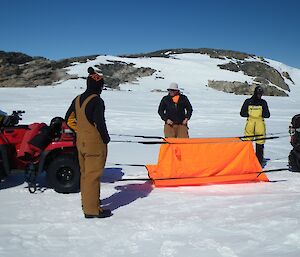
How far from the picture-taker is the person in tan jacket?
4.82 metres

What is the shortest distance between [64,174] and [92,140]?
1337mm

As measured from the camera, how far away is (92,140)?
4.86m

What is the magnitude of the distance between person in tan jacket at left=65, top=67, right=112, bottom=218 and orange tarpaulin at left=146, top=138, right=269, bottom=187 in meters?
1.67

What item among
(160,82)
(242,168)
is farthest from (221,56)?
(242,168)

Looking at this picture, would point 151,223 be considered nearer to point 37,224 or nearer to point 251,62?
point 37,224

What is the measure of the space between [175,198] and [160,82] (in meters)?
33.0

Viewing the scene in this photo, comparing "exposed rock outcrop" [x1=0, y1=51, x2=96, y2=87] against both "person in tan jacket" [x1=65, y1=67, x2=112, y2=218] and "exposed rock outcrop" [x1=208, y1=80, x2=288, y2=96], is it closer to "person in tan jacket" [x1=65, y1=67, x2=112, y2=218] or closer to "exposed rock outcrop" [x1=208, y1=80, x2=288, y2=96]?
"exposed rock outcrop" [x1=208, y1=80, x2=288, y2=96]

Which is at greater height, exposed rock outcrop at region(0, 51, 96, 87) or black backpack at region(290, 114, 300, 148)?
exposed rock outcrop at region(0, 51, 96, 87)

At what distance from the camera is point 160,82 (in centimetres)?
3828

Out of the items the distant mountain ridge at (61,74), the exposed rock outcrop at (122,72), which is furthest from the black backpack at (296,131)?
the exposed rock outcrop at (122,72)

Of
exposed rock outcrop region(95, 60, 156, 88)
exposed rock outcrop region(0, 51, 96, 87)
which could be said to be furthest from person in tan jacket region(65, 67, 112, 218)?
exposed rock outcrop region(95, 60, 156, 88)

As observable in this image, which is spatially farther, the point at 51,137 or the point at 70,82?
the point at 70,82

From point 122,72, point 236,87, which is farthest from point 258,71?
point 122,72

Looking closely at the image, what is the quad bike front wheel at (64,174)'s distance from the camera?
5.89 m
